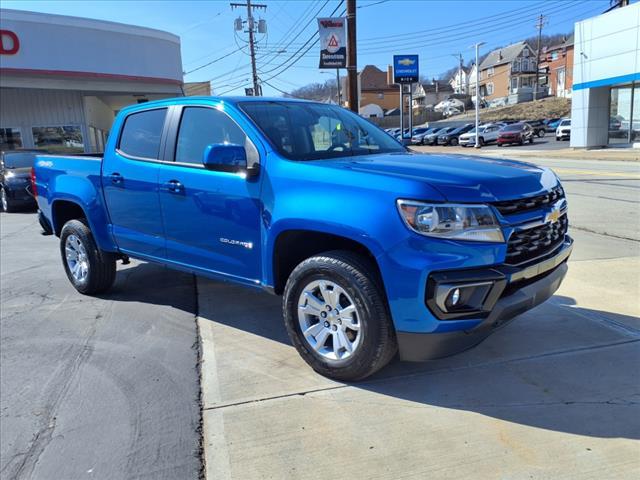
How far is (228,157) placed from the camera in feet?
12.5

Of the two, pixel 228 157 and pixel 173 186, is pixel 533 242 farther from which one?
pixel 173 186

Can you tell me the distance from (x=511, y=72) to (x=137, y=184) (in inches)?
4169

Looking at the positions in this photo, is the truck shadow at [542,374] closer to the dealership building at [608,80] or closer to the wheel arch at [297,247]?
the wheel arch at [297,247]

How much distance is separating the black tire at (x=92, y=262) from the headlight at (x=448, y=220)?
3840 millimetres

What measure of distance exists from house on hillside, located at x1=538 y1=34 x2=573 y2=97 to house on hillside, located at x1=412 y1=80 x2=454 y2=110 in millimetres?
30211

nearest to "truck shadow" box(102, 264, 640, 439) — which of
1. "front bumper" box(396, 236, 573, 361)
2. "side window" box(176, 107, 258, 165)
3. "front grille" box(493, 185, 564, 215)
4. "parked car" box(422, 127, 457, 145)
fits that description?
"front bumper" box(396, 236, 573, 361)

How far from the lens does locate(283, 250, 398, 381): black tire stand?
10.6 feet

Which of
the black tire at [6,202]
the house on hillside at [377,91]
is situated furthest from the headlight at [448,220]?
the house on hillside at [377,91]

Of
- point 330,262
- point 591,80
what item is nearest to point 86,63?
point 330,262

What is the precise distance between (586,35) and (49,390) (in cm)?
3305

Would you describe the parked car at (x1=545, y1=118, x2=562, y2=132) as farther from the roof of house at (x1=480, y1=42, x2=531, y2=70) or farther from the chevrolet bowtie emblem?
the chevrolet bowtie emblem

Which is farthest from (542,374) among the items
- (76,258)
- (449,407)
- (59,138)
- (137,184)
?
(59,138)

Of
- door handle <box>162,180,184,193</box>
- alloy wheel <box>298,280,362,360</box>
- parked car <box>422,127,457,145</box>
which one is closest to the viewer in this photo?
alloy wheel <box>298,280,362,360</box>

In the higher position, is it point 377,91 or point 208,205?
point 377,91
